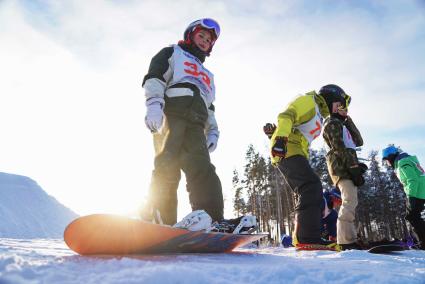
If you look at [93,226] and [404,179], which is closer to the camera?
[93,226]

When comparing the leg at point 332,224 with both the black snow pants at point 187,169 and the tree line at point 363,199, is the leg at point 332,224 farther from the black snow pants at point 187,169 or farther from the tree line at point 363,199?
the tree line at point 363,199

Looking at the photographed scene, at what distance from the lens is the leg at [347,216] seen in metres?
3.68

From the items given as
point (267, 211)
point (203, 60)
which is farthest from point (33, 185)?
point (203, 60)

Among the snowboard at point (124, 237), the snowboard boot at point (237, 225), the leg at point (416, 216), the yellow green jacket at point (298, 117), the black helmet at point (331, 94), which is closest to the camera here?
the snowboard at point (124, 237)

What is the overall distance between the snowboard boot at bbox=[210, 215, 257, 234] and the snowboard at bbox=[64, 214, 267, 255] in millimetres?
397

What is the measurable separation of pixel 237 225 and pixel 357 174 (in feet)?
7.53

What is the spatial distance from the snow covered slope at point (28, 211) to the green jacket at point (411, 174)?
2858 centimetres

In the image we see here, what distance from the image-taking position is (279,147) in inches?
121

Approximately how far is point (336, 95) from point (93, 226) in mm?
3641

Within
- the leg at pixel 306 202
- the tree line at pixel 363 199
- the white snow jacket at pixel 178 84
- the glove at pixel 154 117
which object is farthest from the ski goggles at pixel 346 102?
the tree line at pixel 363 199

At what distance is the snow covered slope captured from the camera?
89.9 feet

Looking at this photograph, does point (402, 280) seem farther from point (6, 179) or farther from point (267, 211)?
point (6, 179)

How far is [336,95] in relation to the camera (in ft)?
13.3

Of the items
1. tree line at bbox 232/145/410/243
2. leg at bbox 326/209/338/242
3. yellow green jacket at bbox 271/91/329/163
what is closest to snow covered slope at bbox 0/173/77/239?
tree line at bbox 232/145/410/243
